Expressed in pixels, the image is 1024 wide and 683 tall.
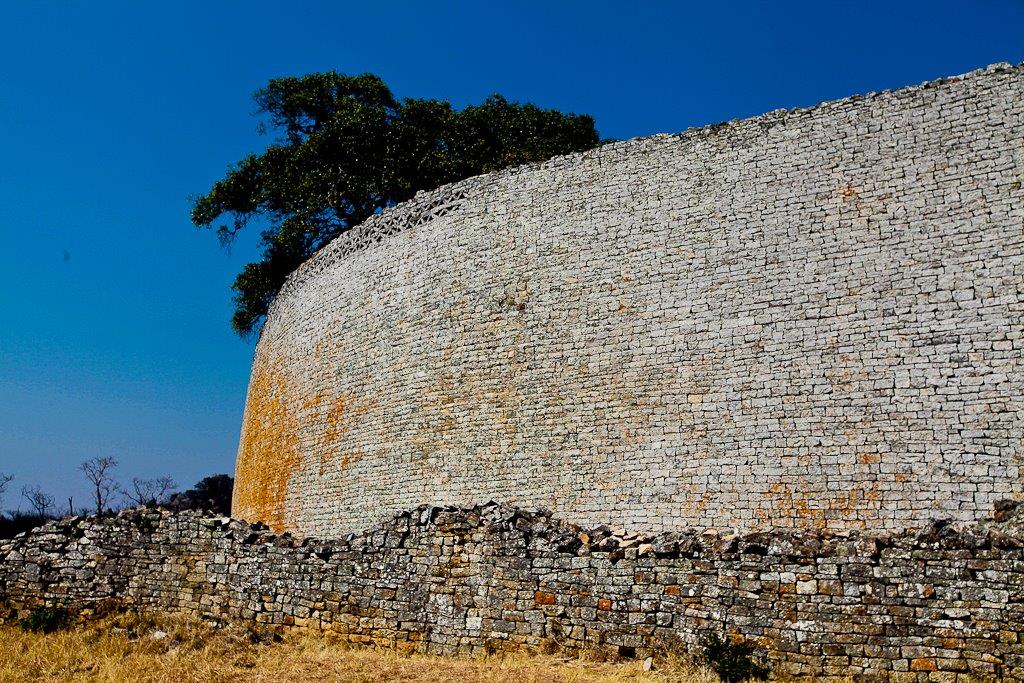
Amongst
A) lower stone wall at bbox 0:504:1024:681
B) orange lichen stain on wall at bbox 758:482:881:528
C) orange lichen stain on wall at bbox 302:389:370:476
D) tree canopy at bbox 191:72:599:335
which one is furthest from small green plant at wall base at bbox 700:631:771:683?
tree canopy at bbox 191:72:599:335

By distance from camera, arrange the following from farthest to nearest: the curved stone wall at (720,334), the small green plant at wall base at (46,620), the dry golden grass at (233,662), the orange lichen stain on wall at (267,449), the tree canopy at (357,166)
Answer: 1. the tree canopy at (357,166)
2. the orange lichen stain on wall at (267,449)
3. the curved stone wall at (720,334)
4. the small green plant at wall base at (46,620)
5. the dry golden grass at (233,662)

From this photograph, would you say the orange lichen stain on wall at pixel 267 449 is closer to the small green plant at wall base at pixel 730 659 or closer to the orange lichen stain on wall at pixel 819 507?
the orange lichen stain on wall at pixel 819 507

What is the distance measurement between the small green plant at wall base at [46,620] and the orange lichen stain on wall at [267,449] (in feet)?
24.2

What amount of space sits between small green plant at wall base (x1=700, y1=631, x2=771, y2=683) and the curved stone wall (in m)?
3.71

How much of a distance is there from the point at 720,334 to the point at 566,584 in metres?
5.32

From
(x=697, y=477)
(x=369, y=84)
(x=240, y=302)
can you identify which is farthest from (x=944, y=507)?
(x=369, y=84)

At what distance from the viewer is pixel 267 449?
19.8m

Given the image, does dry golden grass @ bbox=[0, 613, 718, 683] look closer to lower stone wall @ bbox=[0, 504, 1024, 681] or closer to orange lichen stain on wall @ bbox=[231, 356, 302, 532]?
lower stone wall @ bbox=[0, 504, 1024, 681]

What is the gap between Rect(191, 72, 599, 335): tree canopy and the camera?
26219 millimetres

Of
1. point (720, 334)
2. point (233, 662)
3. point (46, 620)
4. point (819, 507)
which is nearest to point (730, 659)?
point (819, 507)

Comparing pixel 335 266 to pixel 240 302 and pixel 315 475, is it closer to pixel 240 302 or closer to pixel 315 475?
pixel 315 475

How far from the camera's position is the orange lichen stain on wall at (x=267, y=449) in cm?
1841

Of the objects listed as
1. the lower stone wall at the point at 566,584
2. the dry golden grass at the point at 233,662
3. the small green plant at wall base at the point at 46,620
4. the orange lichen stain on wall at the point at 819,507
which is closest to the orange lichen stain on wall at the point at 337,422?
the lower stone wall at the point at 566,584

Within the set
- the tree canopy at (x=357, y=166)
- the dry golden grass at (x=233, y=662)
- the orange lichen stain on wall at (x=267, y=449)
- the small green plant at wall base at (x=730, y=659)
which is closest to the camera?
the small green plant at wall base at (x=730, y=659)
